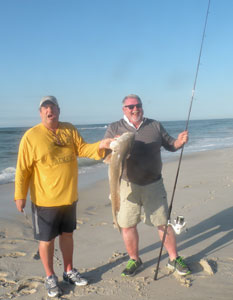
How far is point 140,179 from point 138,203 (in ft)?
1.13

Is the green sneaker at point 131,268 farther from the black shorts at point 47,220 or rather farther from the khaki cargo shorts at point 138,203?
the black shorts at point 47,220

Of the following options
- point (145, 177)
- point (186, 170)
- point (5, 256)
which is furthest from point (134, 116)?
point (186, 170)

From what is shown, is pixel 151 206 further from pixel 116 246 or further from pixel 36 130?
pixel 36 130

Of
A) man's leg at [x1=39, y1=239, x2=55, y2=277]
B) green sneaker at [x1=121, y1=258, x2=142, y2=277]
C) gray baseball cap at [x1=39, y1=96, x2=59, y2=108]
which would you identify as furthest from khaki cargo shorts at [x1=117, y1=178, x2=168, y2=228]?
gray baseball cap at [x1=39, y1=96, x2=59, y2=108]

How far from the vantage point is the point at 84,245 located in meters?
5.04

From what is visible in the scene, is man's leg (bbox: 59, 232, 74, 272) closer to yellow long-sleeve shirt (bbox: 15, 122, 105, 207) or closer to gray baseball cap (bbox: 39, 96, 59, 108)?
yellow long-sleeve shirt (bbox: 15, 122, 105, 207)

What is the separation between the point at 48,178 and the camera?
11.6ft

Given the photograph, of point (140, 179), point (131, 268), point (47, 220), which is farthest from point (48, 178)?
point (131, 268)

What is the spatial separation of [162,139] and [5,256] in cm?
300

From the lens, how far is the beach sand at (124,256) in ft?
11.7

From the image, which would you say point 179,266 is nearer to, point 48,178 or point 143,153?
point 143,153

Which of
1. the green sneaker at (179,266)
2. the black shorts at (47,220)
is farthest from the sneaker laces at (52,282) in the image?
the green sneaker at (179,266)

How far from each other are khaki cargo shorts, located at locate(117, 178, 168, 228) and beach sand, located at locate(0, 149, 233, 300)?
70 centimetres

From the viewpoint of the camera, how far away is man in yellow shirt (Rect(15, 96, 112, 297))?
3.51 metres
